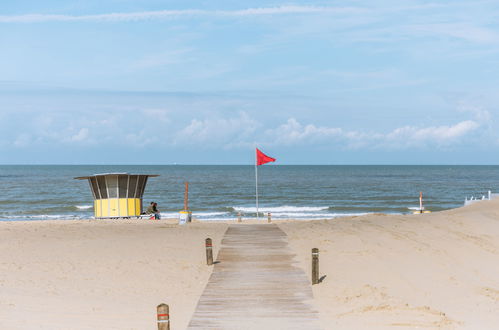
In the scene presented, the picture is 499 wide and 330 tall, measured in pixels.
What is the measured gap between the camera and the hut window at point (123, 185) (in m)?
34.7

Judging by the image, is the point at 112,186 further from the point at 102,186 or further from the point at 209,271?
the point at 209,271

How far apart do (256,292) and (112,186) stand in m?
22.4

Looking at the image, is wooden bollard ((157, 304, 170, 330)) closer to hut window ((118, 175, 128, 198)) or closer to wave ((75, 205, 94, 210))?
hut window ((118, 175, 128, 198))

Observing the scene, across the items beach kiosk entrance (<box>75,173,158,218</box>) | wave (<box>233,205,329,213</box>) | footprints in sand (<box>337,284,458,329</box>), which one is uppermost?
beach kiosk entrance (<box>75,173,158,218</box>)

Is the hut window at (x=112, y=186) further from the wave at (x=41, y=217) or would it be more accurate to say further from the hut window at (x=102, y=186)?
the wave at (x=41, y=217)

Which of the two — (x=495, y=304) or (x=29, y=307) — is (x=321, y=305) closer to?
(x=495, y=304)

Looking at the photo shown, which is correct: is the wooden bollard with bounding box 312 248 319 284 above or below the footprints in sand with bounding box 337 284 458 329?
above

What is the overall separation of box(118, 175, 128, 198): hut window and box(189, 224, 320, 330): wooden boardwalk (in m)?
15.7

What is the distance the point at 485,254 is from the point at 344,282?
696 cm

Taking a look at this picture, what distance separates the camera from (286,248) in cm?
1981

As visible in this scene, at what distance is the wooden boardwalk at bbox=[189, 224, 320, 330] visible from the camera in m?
11.7

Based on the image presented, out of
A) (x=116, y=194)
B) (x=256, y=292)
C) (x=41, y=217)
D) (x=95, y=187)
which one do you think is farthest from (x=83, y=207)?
(x=256, y=292)

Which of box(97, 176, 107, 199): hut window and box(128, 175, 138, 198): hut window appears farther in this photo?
box(128, 175, 138, 198): hut window

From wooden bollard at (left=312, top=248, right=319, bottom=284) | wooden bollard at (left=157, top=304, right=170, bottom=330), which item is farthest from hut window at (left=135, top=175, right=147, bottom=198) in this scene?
wooden bollard at (left=157, top=304, right=170, bottom=330)
